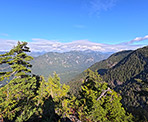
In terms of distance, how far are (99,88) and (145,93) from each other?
7.95m

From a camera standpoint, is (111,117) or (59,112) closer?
(111,117)

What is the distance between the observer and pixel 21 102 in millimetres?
17266

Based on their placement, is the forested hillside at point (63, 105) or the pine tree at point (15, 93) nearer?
the forested hillside at point (63, 105)

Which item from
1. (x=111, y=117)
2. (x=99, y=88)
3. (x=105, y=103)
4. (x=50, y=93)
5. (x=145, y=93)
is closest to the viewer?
(x=145, y=93)

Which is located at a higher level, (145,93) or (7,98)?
(145,93)

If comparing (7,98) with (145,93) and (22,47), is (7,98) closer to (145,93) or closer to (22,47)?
(22,47)

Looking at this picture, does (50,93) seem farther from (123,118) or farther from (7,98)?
(123,118)

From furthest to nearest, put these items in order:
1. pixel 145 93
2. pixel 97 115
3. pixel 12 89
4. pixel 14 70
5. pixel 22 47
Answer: pixel 22 47 < pixel 14 70 < pixel 12 89 < pixel 97 115 < pixel 145 93

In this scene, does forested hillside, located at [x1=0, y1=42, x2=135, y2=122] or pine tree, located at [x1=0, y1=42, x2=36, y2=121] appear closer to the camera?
forested hillside, located at [x1=0, y1=42, x2=135, y2=122]

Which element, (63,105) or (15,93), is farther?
(63,105)

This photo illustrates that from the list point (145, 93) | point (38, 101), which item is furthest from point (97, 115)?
point (38, 101)

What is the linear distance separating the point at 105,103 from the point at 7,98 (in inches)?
571

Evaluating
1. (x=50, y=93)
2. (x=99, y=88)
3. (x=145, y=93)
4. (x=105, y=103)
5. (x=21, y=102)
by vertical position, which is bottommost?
(x=50, y=93)

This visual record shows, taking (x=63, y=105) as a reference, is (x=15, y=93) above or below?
above
